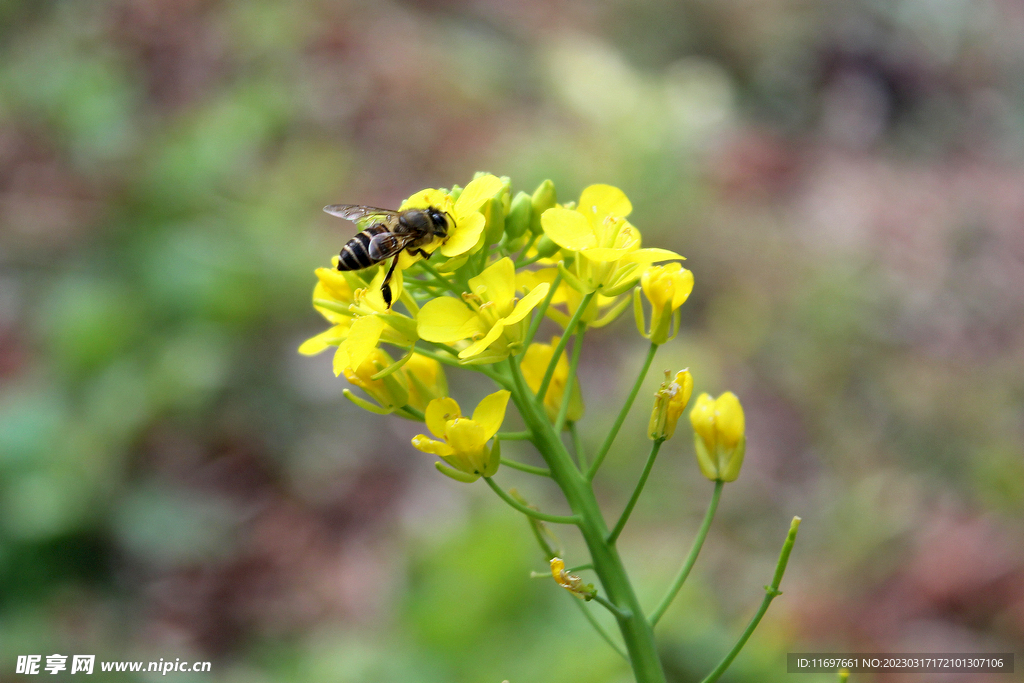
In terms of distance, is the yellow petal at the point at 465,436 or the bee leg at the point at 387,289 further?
the bee leg at the point at 387,289

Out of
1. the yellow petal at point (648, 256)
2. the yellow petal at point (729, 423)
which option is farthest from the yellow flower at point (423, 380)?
the yellow petal at point (729, 423)

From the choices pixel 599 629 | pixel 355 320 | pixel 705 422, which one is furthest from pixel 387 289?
pixel 599 629

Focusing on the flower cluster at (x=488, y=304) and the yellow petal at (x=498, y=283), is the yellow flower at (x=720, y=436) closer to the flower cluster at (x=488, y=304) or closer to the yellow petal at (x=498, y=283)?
the flower cluster at (x=488, y=304)

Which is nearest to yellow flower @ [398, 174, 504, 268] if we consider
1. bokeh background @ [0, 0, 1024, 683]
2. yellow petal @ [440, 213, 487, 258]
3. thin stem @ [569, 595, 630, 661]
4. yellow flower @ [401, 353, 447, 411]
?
yellow petal @ [440, 213, 487, 258]

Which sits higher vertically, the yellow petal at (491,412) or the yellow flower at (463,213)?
the yellow flower at (463,213)

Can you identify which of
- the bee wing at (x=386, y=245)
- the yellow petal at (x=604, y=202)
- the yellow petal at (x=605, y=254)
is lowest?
the bee wing at (x=386, y=245)

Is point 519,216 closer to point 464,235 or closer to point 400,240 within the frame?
point 464,235

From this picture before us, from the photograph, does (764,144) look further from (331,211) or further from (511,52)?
(331,211)

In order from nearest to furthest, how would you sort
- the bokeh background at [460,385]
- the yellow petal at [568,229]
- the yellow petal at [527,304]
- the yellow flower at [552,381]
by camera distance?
the yellow petal at [527,304], the yellow petal at [568,229], the yellow flower at [552,381], the bokeh background at [460,385]
